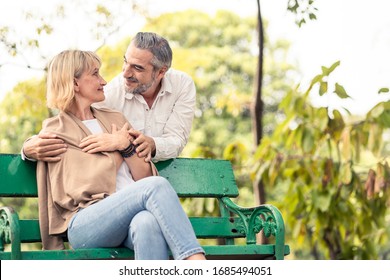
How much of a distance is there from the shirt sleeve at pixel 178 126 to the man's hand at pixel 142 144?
3.0 inches

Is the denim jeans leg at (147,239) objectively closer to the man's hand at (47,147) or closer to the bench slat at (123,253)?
the bench slat at (123,253)

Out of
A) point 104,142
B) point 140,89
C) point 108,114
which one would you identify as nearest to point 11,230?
point 104,142

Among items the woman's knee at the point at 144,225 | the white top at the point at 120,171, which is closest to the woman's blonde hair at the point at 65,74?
the white top at the point at 120,171

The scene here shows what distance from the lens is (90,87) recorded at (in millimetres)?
3498

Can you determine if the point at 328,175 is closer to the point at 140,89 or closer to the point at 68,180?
the point at 140,89

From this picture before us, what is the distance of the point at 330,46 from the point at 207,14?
760 centimetres

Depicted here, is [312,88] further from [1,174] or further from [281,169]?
[1,174]

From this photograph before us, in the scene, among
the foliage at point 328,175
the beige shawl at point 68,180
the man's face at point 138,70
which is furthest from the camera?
the foliage at point 328,175

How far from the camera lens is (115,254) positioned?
3195mm

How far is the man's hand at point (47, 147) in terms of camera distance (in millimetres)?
3381

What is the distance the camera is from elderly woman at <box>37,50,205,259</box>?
122 inches

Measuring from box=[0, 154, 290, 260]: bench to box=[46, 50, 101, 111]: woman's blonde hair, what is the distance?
0.33m

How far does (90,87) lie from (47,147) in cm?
32

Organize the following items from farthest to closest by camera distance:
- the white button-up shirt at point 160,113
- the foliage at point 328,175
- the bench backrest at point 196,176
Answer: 1. the foliage at point 328,175
2. the bench backrest at point 196,176
3. the white button-up shirt at point 160,113
